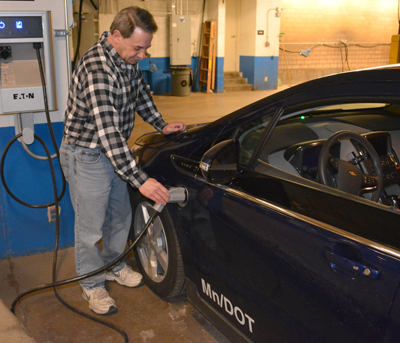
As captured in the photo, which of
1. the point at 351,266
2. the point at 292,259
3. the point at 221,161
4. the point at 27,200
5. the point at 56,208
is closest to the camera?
the point at 351,266

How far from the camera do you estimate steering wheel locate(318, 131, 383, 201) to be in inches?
75.6

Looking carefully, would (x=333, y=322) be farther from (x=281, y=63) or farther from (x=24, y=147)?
(x=281, y=63)

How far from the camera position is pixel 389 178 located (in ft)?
6.93

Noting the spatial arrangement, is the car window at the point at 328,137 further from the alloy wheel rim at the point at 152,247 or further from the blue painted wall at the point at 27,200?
Answer: the blue painted wall at the point at 27,200

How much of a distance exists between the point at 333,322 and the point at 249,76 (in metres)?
14.8

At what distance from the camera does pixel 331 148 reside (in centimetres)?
222

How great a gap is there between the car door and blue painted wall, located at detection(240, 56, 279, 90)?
45.1 ft

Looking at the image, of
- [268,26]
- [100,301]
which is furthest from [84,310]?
[268,26]

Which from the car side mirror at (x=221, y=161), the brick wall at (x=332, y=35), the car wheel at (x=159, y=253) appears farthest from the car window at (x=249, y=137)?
the brick wall at (x=332, y=35)

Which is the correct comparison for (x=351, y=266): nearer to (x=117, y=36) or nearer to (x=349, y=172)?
(x=349, y=172)

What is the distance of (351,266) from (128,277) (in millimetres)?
1909

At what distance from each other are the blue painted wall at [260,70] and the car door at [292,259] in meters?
13.7

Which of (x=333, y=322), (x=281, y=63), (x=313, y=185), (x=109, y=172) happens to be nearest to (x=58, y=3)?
(x=109, y=172)

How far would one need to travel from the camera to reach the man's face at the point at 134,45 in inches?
85.5
